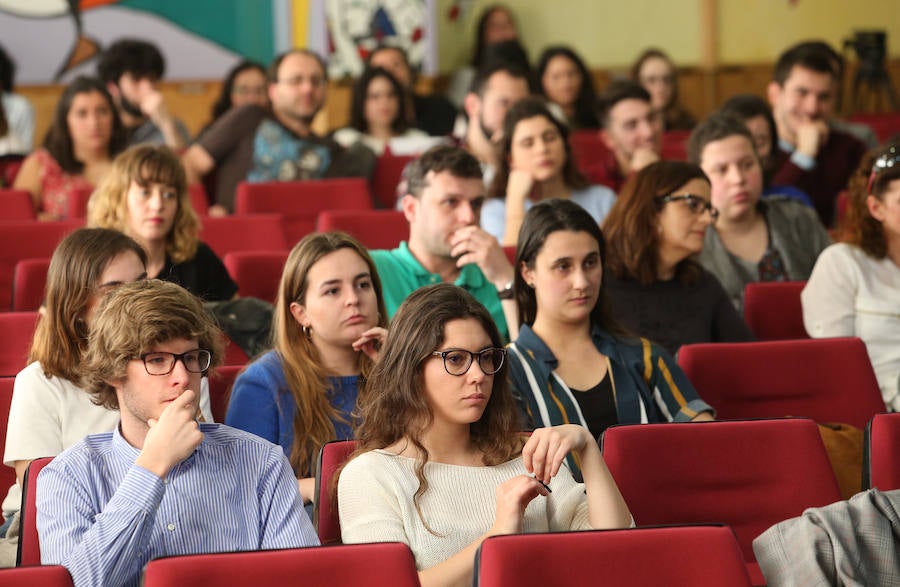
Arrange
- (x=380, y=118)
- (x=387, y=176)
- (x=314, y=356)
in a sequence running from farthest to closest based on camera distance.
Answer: (x=380, y=118)
(x=387, y=176)
(x=314, y=356)

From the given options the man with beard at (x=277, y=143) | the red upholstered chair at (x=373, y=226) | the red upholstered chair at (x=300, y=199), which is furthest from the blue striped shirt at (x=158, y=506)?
the man with beard at (x=277, y=143)

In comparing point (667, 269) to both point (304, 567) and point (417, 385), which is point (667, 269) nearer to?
point (417, 385)

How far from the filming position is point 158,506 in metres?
2.00

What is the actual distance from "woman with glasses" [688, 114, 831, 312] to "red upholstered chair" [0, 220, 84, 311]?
210 cm

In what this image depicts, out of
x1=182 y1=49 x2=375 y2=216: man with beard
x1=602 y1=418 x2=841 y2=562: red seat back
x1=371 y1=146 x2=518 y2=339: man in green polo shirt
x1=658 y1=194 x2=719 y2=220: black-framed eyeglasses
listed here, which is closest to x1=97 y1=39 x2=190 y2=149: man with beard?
x1=182 y1=49 x2=375 y2=216: man with beard

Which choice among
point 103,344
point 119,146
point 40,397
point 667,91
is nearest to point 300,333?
point 40,397

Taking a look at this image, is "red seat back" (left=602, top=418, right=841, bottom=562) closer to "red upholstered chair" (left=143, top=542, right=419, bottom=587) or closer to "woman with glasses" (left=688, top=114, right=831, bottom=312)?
"red upholstered chair" (left=143, top=542, right=419, bottom=587)

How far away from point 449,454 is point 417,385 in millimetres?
136

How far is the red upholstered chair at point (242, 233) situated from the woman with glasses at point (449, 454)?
85.5 inches

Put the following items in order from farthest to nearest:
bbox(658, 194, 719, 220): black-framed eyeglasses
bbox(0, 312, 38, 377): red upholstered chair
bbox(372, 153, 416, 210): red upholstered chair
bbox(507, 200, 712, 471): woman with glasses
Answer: bbox(372, 153, 416, 210): red upholstered chair < bbox(658, 194, 719, 220): black-framed eyeglasses < bbox(0, 312, 38, 377): red upholstered chair < bbox(507, 200, 712, 471): woman with glasses

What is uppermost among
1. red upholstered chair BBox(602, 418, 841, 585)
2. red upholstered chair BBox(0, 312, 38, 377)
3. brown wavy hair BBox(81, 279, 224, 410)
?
brown wavy hair BBox(81, 279, 224, 410)

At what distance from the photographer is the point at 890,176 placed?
11.3 feet

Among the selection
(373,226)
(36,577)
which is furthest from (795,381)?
(36,577)

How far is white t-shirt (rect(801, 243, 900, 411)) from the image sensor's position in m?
3.44
